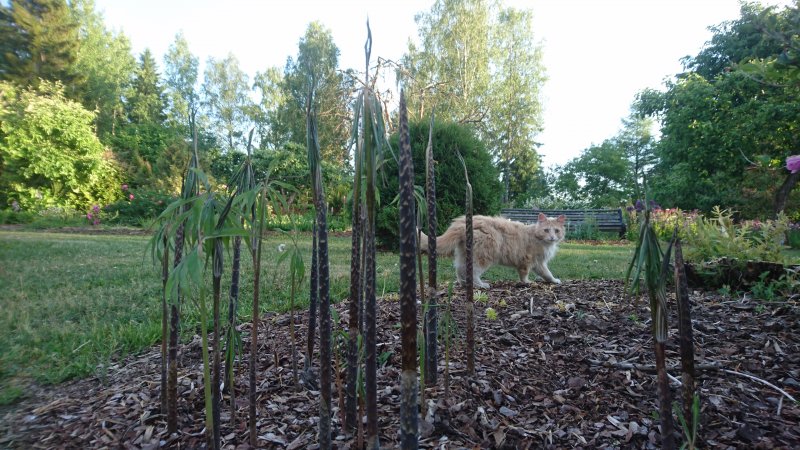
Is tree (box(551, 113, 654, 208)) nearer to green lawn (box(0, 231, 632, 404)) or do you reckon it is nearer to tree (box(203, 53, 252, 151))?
green lawn (box(0, 231, 632, 404))

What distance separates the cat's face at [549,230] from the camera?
4961 mm

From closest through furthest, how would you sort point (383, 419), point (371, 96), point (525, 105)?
point (371, 96) < point (383, 419) < point (525, 105)

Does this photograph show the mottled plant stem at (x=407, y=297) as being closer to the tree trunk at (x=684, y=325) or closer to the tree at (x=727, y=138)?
the tree trunk at (x=684, y=325)

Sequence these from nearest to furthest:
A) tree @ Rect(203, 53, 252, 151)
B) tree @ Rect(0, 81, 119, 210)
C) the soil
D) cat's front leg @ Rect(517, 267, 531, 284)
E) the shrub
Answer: the soil < cat's front leg @ Rect(517, 267, 531, 284) < tree @ Rect(0, 81, 119, 210) < the shrub < tree @ Rect(203, 53, 252, 151)

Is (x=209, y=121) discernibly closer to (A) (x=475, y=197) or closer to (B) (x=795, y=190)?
(A) (x=475, y=197)

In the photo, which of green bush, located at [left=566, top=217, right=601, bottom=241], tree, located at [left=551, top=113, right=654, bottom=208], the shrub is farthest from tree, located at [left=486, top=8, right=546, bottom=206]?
the shrub

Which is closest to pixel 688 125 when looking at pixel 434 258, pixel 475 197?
pixel 475 197

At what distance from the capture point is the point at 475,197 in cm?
724

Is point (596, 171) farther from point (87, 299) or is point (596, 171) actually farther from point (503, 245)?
point (87, 299)

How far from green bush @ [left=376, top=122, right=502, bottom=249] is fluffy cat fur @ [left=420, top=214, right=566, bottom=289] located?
200 cm

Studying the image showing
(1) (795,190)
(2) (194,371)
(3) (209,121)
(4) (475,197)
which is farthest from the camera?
(3) (209,121)

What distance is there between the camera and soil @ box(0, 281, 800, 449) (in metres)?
1.46

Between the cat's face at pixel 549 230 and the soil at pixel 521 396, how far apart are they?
7.70ft

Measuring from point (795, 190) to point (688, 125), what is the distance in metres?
4.06
